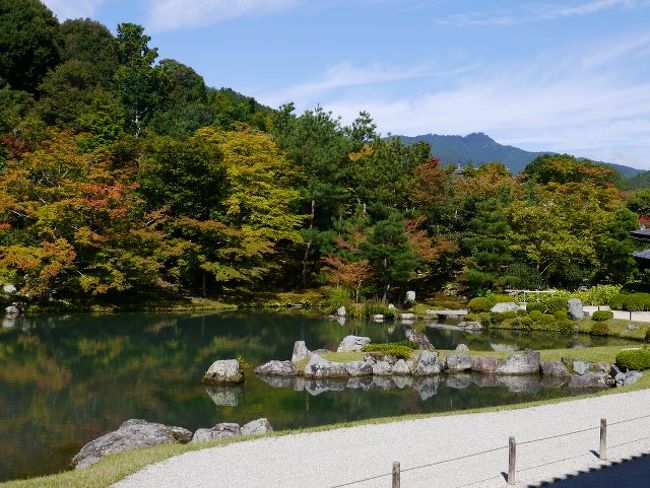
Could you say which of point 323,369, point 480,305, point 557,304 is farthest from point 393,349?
point 480,305

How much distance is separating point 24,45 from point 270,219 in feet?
102

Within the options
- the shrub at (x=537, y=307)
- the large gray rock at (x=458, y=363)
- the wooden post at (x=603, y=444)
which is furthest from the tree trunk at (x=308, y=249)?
the wooden post at (x=603, y=444)

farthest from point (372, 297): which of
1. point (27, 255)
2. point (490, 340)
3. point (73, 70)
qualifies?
point (73, 70)

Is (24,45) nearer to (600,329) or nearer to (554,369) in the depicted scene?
(600,329)

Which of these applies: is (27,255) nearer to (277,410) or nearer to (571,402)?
(277,410)

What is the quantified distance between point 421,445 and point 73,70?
50951 millimetres

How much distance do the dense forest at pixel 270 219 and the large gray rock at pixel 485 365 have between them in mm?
13211

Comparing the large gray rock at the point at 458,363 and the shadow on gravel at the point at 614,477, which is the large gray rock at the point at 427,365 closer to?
the large gray rock at the point at 458,363

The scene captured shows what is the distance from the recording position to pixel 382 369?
19.6 meters

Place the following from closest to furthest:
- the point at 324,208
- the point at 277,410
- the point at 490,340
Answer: the point at 277,410 → the point at 490,340 → the point at 324,208

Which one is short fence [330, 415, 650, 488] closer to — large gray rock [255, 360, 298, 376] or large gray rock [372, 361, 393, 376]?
large gray rock [372, 361, 393, 376]

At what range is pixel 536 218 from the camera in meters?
36.8

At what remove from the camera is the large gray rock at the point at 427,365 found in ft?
64.5

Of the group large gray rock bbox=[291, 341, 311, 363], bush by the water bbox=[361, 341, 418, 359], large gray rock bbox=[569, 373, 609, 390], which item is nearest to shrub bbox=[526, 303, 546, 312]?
bush by the water bbox=[361, 341, 418, 359]
